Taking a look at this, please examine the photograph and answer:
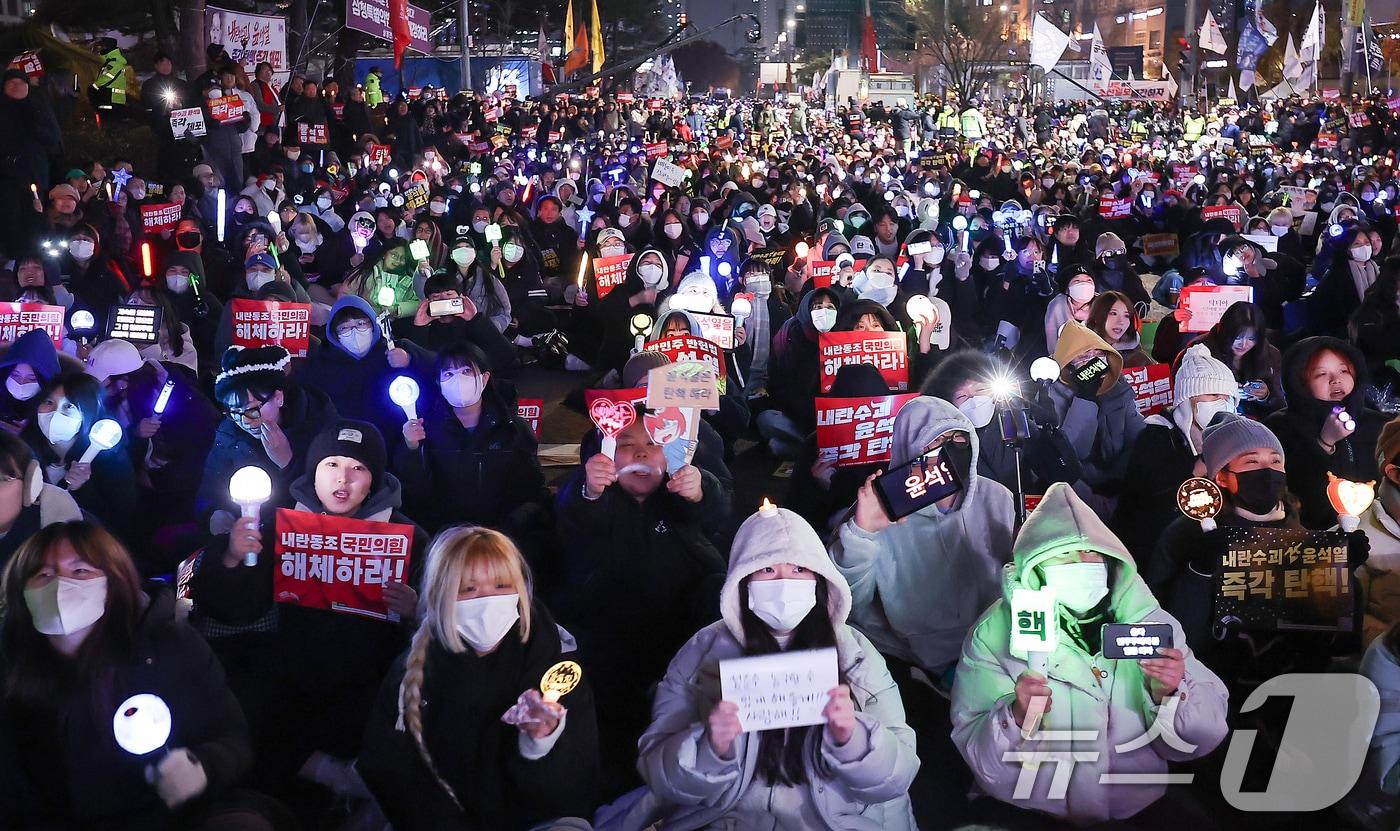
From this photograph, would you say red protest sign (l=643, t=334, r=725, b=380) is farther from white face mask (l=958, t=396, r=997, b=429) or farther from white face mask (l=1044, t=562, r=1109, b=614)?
white face mask (l=1044, t=562, r=1109, b=614)

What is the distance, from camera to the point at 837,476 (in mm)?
6297

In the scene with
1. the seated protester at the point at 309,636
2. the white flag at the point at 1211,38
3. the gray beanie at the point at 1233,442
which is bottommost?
the seated protester at the point at 309,636

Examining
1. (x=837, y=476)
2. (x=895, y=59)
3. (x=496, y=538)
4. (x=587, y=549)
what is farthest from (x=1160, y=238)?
(x=895, y=59)

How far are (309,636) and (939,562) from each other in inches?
93.8

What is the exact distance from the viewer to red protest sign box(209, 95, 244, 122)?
686 inches

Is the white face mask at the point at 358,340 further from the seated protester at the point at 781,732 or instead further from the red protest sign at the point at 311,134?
the red protest sign at the point at 311,134

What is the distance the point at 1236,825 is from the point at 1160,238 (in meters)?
14.1

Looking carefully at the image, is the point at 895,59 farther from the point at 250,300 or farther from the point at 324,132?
the point at 250,300

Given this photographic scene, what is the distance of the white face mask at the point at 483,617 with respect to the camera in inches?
140

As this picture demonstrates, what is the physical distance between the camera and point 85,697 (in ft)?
11.3

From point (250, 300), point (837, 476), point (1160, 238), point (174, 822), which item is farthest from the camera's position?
point (1160, 238)

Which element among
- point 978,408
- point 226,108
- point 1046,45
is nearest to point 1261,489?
point 978,408

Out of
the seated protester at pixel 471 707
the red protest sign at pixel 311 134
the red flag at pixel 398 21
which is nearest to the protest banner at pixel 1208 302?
the seated protester at pixel 471 707

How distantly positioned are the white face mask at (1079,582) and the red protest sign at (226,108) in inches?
640
